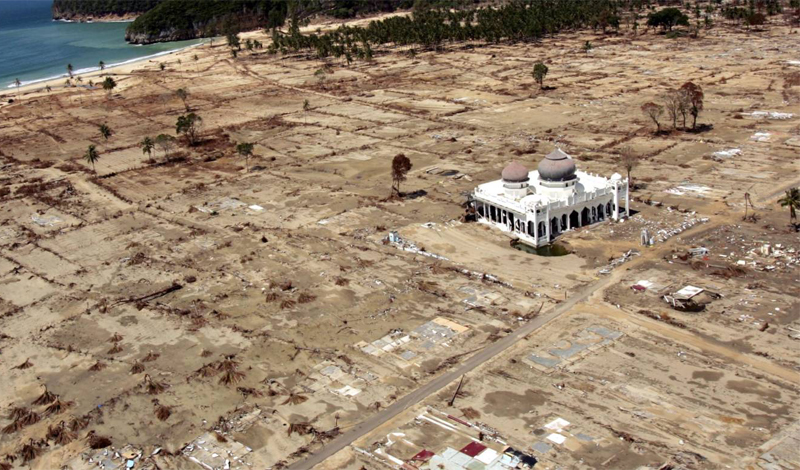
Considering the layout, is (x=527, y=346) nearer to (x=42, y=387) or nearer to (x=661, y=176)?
(x=42, y=387)

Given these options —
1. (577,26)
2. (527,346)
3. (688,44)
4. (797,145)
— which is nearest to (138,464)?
(527,346)

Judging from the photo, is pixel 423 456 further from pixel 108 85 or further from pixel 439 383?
pixel 108 85

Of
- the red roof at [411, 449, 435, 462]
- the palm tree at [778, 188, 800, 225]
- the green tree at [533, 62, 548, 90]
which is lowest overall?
the red roof at [411, 449, 435, 462]

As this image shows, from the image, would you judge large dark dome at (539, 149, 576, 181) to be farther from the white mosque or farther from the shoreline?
the shoreline

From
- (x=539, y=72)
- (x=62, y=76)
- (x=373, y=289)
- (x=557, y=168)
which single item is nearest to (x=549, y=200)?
(x=557, y=168)

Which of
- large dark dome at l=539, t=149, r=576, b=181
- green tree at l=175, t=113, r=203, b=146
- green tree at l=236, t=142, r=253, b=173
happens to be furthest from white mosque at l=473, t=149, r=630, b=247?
green tree at l=175, t=113, r=203, b=146

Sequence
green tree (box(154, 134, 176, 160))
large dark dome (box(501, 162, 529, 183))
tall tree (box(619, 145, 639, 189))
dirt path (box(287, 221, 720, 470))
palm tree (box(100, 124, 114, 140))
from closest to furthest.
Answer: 1. dirt path (box(287, 221, 720, 470))
2. large dark dome (box(501, 162, 529, 183))
3. tall tree (box(619, 145, 639, 189))
4. green tree (box(154, 134, 176, 160))
5. palm tree (box(100, 124, 114, 140))

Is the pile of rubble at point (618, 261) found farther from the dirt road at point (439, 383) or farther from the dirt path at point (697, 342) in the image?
the dirt path at point (697, 342)

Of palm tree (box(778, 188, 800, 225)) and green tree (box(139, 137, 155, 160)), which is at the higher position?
green tree (box(139, 137, 155, 160))
